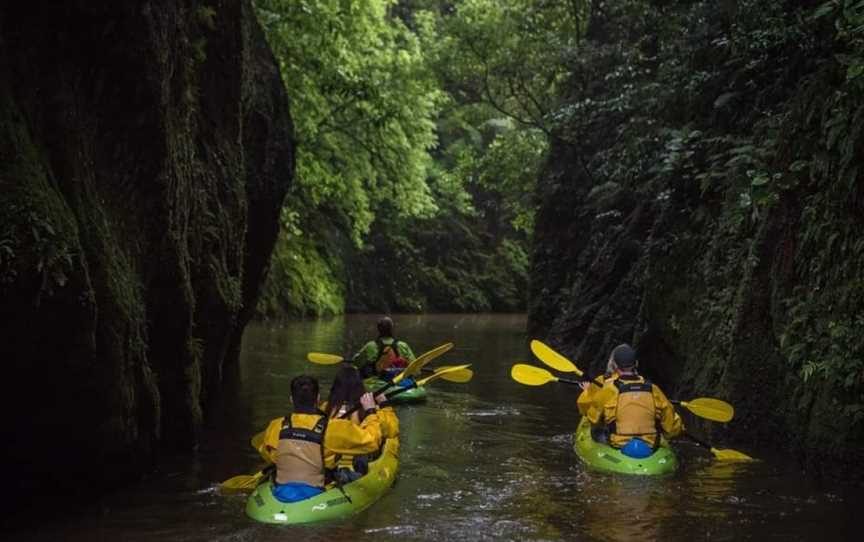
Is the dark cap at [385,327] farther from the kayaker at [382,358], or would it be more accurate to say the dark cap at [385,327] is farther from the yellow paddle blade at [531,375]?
the yellow paddle blade at [531,375]

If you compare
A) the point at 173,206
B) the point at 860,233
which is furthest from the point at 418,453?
the point at 860,233

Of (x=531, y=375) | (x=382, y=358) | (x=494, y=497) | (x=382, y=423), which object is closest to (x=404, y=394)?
(x=382, y=358)

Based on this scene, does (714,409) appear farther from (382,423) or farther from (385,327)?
(385,327)

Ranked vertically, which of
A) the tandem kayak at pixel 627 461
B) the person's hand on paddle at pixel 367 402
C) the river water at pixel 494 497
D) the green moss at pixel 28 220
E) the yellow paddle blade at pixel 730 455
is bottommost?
the river water at pixel 494 497

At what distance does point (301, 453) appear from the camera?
23.1 ft

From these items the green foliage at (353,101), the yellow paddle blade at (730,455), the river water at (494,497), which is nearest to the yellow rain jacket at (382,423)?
the river water at (494,497)

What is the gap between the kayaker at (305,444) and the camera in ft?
23.0

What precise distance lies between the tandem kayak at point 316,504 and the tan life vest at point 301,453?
0.15 metres

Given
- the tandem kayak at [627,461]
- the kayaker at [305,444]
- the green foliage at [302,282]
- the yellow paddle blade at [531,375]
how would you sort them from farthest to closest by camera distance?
the green foliage at [302,282] < the yellow paddle blade at [531,375] < the tandem kayak at [627,461] < the kayaker at [305,444]

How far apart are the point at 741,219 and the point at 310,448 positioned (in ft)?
18.4

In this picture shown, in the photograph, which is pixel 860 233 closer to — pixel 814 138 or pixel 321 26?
pixel 814 138

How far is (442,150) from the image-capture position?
42.4m

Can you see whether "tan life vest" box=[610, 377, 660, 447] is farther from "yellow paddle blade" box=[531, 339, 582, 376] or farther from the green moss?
the green moss

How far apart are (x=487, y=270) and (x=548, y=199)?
21.0 m
